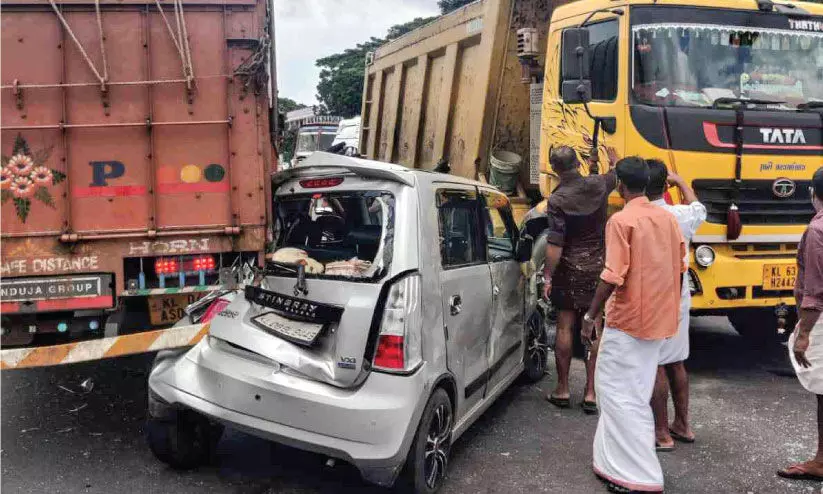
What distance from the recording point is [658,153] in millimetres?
5613

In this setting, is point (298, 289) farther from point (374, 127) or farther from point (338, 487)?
point (374, 127)

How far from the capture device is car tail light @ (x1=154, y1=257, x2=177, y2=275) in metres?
4.60

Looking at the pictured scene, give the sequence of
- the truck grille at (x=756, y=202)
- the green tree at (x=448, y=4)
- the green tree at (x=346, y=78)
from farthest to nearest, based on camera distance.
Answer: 1. the green tree at (x=346, y=78)
2. the green tree at (x=448, y=4)
3. the truck grille at (x=756, y=202)

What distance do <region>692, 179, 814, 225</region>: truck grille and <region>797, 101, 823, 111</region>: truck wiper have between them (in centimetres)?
62

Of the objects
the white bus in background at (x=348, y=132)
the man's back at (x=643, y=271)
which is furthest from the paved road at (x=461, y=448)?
the white bus in background at (x=348, y=132)

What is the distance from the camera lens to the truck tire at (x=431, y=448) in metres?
3.46

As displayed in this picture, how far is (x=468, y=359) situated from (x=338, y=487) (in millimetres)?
986

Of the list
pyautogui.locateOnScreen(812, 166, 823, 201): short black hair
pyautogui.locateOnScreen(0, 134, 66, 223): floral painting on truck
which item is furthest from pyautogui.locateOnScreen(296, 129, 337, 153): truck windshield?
pyautogui.locateOnScreen(812, 166, 823, 201): short black hair

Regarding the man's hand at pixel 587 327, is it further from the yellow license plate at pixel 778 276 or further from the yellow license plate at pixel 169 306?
the yellow license plate at pixel 169 306

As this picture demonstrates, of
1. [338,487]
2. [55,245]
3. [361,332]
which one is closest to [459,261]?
[361,332]

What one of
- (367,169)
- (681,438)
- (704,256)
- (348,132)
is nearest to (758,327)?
(704,256)

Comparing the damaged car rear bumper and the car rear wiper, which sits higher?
the car rear wiper

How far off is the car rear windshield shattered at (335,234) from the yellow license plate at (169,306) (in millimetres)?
809

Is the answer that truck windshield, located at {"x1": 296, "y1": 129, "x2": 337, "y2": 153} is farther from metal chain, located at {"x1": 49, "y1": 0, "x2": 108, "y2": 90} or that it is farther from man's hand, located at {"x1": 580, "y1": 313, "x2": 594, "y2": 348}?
man's hand, located at {"x1": 580, "y1": 313, "x2": 594, "y2": 348}
